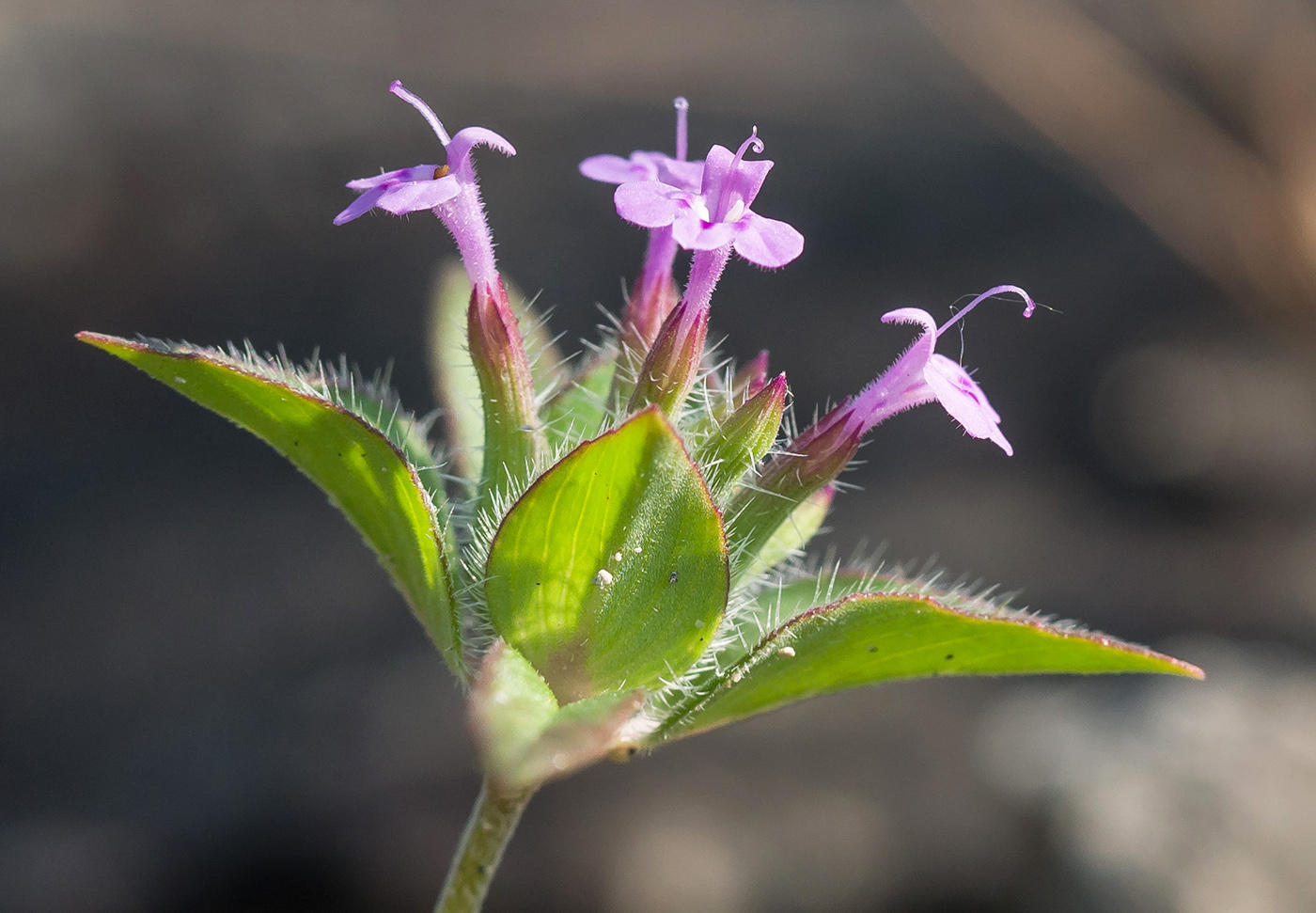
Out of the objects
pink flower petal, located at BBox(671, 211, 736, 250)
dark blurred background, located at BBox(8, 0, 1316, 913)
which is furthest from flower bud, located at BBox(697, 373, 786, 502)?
dark blurred background, located at BBox(8, 0, 1316, 913)

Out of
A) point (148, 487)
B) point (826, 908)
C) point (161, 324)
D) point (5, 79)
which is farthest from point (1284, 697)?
point (5, 79)

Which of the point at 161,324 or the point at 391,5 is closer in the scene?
the point at 161,324

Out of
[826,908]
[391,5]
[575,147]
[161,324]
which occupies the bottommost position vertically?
[826,908]

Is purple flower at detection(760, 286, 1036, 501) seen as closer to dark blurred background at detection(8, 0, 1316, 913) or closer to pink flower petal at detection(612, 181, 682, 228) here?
pink flower petal at detection(612, 181, 682, 228)

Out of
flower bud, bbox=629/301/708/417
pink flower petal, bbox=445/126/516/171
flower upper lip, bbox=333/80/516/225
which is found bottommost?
flower bud, bbox=629/301/708/417

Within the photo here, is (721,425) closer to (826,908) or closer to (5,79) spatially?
(826,908)

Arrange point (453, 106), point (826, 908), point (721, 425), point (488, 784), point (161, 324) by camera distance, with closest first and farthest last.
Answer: point (488, 784), point (721, 425), point (826, 908), point (161, 324), point (453, 106)
